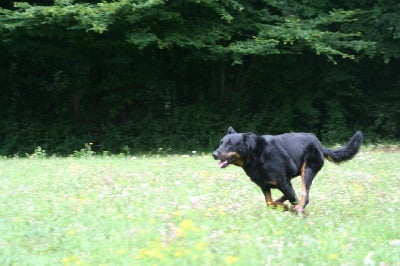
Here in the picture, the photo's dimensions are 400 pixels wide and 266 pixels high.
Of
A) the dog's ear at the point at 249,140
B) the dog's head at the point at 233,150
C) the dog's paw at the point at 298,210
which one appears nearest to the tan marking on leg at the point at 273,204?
the dog's paw at the point at 298,210

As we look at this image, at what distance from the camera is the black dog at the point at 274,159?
24.6ft

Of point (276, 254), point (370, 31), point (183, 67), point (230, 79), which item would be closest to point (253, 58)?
point (230, 79)

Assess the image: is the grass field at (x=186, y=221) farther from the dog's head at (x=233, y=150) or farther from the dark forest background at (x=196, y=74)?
the dark forest background at (x=196, y=74)

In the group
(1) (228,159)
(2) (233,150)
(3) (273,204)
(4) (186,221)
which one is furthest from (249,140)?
(4) (186,221)

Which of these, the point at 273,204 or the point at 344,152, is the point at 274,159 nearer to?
the point at 273,204

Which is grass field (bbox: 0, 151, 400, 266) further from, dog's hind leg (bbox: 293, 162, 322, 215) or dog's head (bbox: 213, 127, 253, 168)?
dog's head (bbox: 213, 127, 253, 168)

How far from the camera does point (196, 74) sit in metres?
23.5

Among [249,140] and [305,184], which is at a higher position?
[249,140]

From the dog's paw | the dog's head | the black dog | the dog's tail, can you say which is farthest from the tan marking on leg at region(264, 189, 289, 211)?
the dog's tail

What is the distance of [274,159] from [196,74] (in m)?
16.2

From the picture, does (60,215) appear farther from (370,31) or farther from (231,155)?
(370,31)

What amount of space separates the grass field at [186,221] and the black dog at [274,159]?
1.08 feet

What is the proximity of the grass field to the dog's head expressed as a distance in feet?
2.33

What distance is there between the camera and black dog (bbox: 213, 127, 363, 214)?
7.50 metres
